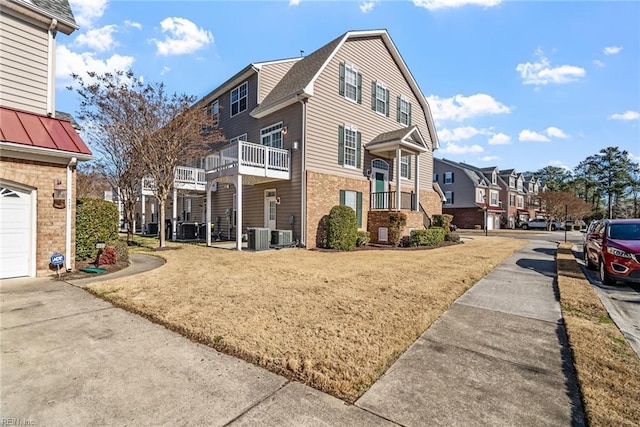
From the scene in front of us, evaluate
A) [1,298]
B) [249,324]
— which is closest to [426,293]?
[249,324]

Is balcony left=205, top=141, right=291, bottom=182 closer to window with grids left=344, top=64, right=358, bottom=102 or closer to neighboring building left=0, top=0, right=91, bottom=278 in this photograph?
window with grids left=344, top=64, right=358, bottom=102

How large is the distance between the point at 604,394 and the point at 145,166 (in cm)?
1538

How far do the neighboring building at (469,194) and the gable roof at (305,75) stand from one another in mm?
26273

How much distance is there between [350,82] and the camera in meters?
15.4

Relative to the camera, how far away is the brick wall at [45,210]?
686cm

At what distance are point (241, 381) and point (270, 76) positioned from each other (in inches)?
646

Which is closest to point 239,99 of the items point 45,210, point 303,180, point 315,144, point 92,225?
point 315,144

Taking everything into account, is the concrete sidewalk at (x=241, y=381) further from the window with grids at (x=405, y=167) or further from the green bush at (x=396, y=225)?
the window with grids at (x=405, y=167)

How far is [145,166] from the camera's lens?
1330cm

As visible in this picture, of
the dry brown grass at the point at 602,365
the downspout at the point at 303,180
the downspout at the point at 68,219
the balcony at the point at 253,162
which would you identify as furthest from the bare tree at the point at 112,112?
the dry brown grass at the point at 602,365

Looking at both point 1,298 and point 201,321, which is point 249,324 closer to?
point 201,321

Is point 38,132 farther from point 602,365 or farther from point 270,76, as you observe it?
point 270,76

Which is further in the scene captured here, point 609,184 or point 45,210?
point 609,184

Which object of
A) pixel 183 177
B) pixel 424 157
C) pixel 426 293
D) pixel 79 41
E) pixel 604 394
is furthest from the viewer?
pixel 424 157
